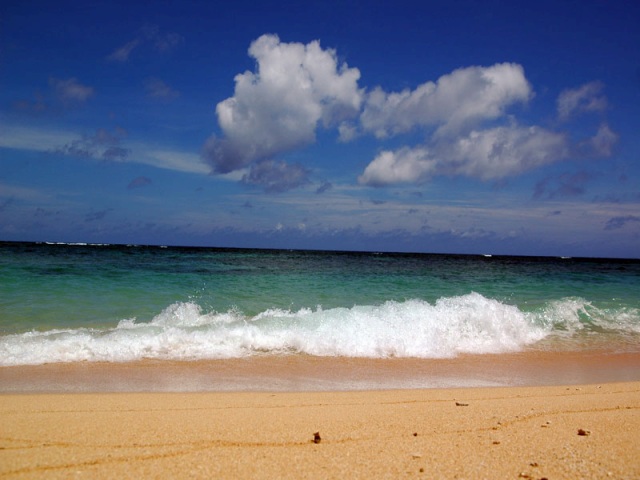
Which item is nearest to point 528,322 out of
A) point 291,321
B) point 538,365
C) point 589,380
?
point 538,365

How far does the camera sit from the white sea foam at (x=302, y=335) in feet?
27.8

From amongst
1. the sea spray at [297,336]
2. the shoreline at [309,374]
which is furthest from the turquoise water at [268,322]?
the shoreline at [309,374]

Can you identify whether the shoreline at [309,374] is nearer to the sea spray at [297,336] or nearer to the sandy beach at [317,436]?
the sea spray at [297,336]

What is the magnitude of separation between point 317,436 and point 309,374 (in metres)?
3.67

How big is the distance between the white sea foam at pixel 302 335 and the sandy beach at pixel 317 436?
104 inches

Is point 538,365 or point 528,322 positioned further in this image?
point 528,322

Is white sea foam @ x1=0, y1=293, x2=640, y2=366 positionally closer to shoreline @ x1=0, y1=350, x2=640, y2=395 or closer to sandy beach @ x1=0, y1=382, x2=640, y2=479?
shoreline @ x1=0, y1=350, x2=640, y2=395

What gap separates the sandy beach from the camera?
130 inches

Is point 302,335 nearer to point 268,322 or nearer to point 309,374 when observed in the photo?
point 268,322

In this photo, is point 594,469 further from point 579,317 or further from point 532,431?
point 579,317

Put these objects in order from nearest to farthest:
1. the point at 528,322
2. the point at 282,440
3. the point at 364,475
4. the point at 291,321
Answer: the point at 364,475
the point at 282,440
the point at 291,321
the point at 528,322

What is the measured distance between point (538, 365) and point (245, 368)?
5.54 m

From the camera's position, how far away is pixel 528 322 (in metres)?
12.5

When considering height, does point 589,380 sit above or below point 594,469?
below
